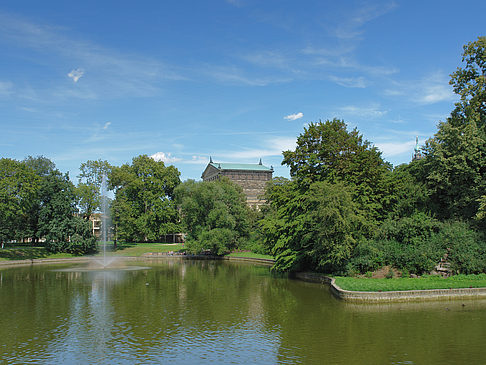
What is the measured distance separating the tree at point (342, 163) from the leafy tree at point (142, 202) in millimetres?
44483

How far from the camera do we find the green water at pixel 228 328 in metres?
15.9

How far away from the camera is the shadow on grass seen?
2341 inches

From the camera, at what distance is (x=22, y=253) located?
61906 mm

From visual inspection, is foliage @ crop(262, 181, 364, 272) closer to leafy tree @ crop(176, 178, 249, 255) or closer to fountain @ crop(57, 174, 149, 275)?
fountain @ crop(57, 174, 149, 275)

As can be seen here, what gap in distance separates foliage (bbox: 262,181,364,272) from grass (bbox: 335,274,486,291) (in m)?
4.44

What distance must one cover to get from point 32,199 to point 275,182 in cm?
4092

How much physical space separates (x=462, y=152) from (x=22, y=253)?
198 feet

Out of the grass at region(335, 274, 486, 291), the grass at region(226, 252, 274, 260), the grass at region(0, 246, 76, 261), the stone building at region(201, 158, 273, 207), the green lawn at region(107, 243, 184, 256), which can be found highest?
the stone building at region(201, 158, 273, 207)

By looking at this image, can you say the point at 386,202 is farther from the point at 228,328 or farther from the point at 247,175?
the point at 247,175

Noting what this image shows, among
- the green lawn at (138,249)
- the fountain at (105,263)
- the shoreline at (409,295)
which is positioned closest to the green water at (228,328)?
the shoreline at (409,295)

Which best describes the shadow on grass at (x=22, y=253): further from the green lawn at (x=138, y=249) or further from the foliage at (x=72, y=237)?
the green lawn at (x=138, y=249)

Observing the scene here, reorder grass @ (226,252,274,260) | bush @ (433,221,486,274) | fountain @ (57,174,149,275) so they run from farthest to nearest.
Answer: grass @ (226,252,274,260)
fountain @ (57,174,149,275)
bush @ (433,221,486,274)

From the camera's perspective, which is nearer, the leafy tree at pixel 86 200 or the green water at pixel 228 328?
the green water at pixel 228 328

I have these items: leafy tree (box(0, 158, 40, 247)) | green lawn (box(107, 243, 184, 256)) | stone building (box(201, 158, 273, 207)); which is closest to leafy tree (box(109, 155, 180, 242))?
green lawn (box(107, 243, 184, 256))
